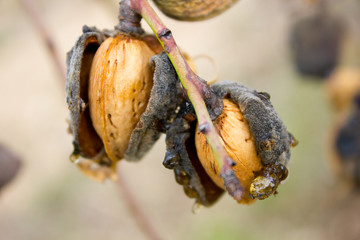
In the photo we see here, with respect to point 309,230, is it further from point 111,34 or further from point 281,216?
point 111,34

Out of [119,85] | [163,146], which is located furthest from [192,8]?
[163,146]

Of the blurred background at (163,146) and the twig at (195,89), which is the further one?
the blurred background at (163,146)

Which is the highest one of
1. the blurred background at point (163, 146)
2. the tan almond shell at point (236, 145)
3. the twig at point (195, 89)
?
the twig at point (195, 89)

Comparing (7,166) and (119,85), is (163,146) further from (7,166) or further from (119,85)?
(119,85)

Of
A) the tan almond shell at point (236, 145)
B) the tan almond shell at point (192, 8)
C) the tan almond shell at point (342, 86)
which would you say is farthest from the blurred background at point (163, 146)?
the tan almond shell at point (236, 145)

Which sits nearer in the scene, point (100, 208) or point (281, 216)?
point (281, 216)

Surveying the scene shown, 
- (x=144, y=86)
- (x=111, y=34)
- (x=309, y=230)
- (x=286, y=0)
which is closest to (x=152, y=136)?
(x=144, y=86)

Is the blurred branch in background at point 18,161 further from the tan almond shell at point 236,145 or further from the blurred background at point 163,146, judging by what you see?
the tan almond shell at point 236,145

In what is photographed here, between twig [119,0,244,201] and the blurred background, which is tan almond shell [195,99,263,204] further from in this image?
the blurred background
